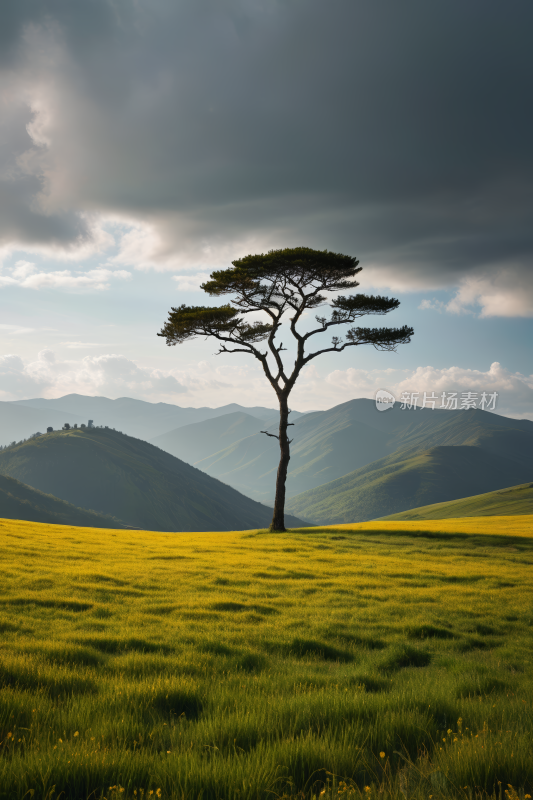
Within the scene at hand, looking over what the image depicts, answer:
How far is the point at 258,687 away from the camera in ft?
18.6

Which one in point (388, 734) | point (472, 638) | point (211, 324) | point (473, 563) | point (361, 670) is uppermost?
point (211, 324)

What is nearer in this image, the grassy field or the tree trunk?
the grassy field

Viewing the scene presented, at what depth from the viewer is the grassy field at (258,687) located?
11.1ft

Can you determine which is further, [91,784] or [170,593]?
[170,593]

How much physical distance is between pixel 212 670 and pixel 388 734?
9.94ft

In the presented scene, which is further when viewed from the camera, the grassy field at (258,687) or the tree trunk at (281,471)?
the tree trunk at (281,471)

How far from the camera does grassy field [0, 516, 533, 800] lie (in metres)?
3.39

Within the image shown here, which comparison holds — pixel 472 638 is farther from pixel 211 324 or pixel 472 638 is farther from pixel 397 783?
pixel 211 324

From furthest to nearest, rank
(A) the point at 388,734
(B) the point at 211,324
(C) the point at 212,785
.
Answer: (B) the point at 211,324 < (A) the point at 388,734 < (C) the point at 212,785

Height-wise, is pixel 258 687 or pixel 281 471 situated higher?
pixel 281 471

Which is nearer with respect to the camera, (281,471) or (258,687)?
(258,687)

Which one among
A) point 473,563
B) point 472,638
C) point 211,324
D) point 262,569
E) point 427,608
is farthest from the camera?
point 211,324

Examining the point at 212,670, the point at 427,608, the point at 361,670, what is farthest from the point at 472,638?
the point at 212,670

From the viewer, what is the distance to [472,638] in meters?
9.37
